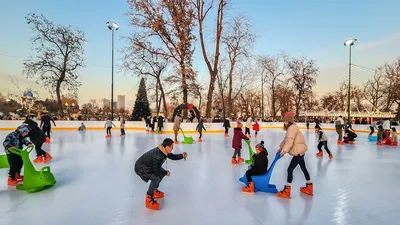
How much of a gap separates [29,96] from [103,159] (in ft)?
86.7

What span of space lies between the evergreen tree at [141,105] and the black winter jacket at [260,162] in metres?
25.7

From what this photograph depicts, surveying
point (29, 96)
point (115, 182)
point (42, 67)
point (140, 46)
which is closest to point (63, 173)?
point (115, 182)

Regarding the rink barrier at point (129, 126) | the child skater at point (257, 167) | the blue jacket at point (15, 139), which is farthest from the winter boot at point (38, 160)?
the rink barrier at point (129, 126)

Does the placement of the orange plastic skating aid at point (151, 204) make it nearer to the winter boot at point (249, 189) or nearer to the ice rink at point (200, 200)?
the ice rink at point (200, 200)

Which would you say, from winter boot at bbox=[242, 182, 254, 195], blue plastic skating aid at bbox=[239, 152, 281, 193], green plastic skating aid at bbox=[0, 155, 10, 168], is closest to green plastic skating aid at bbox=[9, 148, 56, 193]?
green plastic skating aid at bbox=[0, 155, 10, 168]

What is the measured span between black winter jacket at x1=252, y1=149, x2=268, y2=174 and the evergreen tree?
25.7m

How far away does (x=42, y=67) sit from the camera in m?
21.8

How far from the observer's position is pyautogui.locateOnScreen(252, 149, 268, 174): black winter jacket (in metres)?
4.00

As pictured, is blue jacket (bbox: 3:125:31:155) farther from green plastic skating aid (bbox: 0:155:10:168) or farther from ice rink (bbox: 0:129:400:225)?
ice rink (bbox: 0:129:400:225)

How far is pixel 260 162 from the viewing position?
4027mm

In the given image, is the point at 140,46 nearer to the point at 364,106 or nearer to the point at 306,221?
the point at 306,221

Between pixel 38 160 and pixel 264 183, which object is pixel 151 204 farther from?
pixel 38 160

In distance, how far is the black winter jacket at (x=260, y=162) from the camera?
Result: 4000mm

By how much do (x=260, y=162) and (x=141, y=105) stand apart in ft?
90.6
